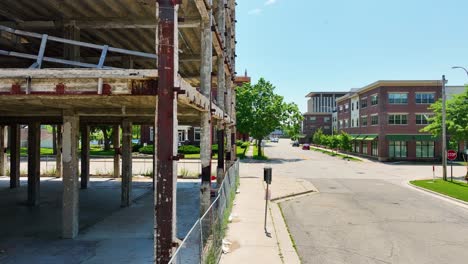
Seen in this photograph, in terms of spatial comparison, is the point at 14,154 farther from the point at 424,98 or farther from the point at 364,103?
the point at 364,103

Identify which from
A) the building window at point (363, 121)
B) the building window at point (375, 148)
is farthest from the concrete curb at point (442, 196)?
the building window at point (363, 121)

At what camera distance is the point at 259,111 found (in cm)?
5503

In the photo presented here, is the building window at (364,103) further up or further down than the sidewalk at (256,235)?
further up

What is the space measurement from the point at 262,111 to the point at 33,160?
39367mm

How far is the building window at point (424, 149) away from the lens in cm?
5403

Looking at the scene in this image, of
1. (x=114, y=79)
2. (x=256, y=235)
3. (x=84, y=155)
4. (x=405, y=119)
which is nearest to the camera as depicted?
(x=114, y=79)

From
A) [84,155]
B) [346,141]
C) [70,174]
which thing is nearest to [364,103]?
[346,141]

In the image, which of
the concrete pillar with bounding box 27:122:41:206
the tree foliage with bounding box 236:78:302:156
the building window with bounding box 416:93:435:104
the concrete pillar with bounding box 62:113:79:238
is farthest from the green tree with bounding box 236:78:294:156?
the concrete pillar with bounding box 62:113:79:238

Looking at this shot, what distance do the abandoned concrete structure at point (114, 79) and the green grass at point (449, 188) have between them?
14793 millimetres

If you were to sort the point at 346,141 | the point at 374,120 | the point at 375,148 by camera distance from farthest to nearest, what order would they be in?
the point at 346,141 → the point at 374,120 → the point at 375,148

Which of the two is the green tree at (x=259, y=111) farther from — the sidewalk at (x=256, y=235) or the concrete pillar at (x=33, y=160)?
the concrete pillar at (x=33, y=160)

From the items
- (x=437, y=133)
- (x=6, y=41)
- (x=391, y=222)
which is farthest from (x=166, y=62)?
(x=437, y=133)

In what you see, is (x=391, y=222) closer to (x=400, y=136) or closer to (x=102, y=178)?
(x=102, y=178)

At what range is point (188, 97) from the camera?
872 centimetres
